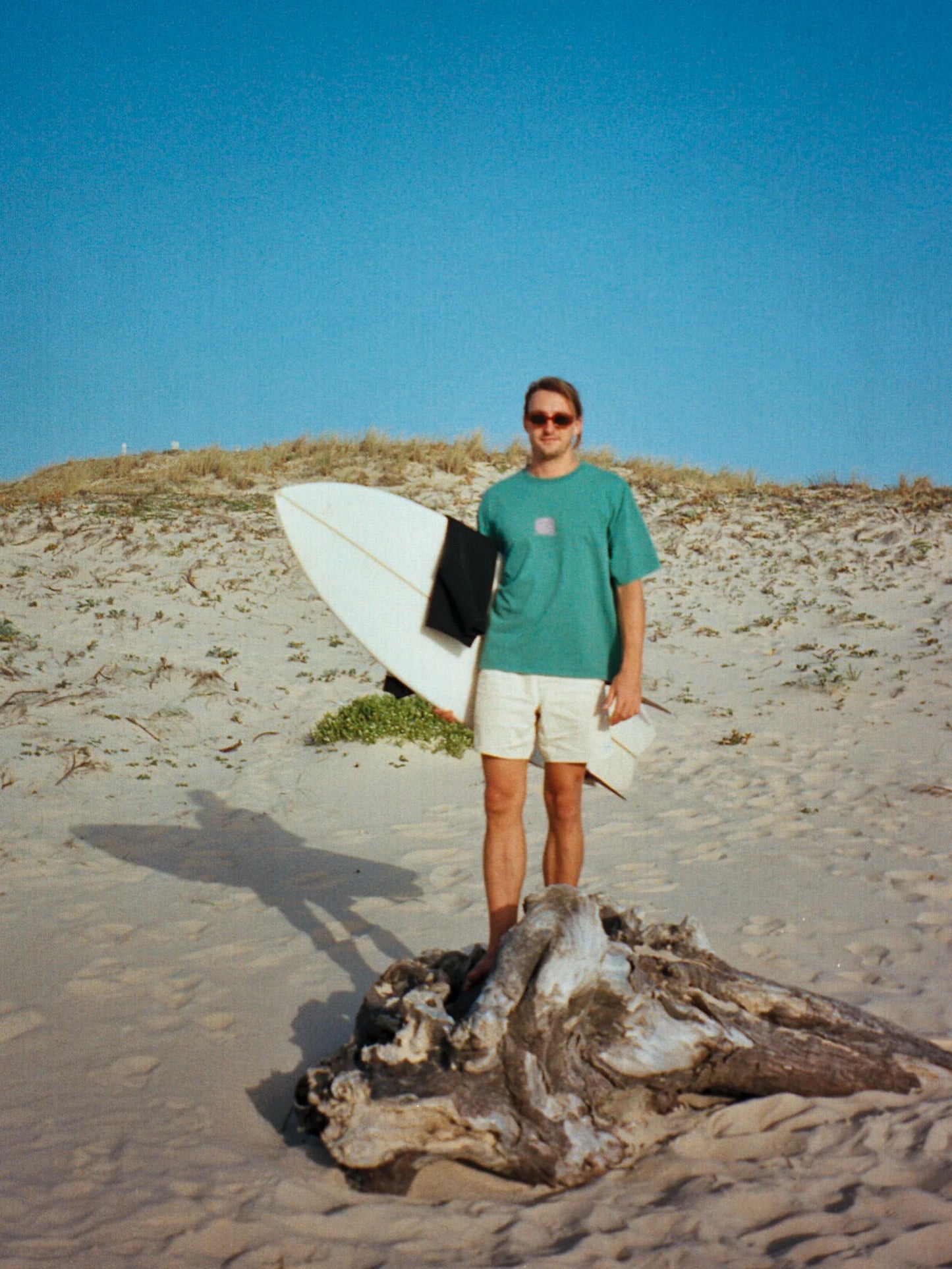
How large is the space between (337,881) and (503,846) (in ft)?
8.09

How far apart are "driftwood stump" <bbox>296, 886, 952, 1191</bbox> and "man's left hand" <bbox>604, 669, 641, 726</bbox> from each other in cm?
64

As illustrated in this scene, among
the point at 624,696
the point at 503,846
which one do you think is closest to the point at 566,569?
the point at 624,696

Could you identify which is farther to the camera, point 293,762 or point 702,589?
point 702,589

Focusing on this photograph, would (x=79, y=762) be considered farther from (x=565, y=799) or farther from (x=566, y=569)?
(x=566, y=569)

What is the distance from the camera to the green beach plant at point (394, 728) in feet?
27.0

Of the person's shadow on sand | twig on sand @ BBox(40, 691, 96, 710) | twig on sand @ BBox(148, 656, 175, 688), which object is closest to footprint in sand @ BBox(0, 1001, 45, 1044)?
the person's shadow on sand

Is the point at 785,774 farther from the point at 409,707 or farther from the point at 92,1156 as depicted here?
the point at 92,1156

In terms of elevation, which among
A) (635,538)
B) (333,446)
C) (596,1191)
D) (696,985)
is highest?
(333,446)

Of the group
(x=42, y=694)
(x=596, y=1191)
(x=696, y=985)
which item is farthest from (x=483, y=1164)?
(x=42, y=694)

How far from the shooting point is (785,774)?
7562 millimetres

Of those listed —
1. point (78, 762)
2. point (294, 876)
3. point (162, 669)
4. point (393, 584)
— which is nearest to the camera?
point (393, 584)

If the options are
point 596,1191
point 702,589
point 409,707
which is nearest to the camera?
point 596,1191

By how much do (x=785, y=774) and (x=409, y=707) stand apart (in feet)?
10.2

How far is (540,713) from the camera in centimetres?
348
